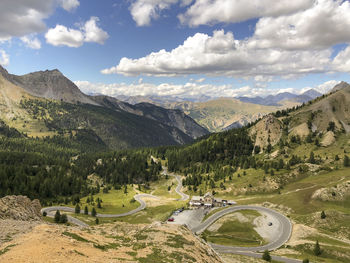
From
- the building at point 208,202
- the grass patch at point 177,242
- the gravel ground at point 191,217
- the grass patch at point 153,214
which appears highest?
the grass patch at point 177,242

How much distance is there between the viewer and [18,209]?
57.1m

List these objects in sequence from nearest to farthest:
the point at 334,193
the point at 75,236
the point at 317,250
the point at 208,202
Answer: the point at 75,236, the point at 317,250, the point at 334,193, the point at 208,202

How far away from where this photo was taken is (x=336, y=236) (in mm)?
92312

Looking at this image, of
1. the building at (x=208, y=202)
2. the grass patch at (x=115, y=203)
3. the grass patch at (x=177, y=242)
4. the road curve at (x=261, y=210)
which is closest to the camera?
the grass patch at (x=177, y=242)

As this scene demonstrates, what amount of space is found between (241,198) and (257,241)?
222 ft

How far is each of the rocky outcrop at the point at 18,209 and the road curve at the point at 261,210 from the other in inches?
2521

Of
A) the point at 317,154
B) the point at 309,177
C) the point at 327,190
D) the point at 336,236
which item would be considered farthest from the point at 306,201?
the point at 317,154

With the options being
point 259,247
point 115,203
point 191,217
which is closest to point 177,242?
point 259,247

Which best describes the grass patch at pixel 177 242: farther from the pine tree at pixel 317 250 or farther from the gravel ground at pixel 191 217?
the gravel ground at pixel 191 217

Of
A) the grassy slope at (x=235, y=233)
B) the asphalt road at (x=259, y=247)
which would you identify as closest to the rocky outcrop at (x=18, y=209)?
the asphalt road at (x=259, y=247)

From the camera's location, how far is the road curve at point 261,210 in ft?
282

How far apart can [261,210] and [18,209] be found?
116 m

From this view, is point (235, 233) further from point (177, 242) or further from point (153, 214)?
point (177, 242)

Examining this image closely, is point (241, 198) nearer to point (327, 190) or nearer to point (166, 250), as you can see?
point (327, 190)
